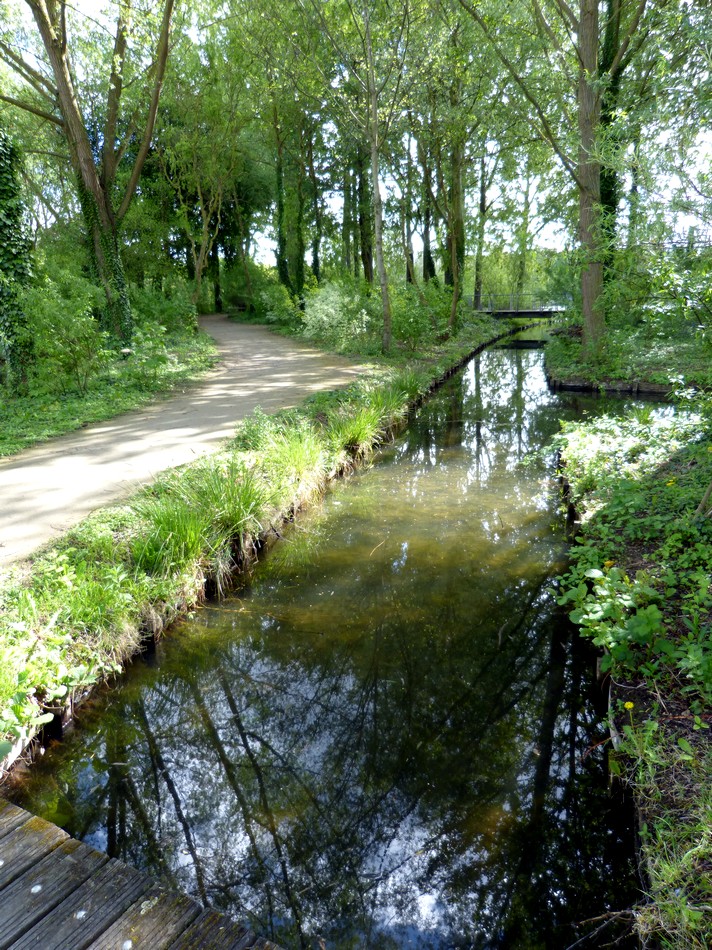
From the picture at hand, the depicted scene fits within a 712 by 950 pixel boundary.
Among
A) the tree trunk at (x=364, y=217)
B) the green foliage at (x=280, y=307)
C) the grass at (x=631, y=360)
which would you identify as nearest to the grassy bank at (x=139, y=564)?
the grass at (x=631, y=360)

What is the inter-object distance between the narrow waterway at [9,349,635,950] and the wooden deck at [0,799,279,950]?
441 millimetres

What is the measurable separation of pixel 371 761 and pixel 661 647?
1614mm

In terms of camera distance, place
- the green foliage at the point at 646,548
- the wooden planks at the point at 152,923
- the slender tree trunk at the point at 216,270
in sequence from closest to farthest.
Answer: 1. the wooden planks at the point at 152,923
2. the green foliage at the point at 646,548
3. the slender tree trunk at the point at 216,270

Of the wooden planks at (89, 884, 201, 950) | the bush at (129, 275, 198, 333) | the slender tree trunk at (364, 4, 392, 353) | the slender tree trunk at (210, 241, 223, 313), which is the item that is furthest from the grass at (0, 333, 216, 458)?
the slender tree trunk at (210, 241, 223, 313)

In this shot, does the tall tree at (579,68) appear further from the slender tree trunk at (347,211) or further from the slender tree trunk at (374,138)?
the slender tree trunk at (347,211)

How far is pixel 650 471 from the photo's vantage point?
522 cm

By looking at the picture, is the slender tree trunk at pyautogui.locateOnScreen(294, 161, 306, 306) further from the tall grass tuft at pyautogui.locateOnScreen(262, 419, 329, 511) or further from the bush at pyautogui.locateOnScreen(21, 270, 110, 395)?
the tall grass tuft at pyautogui.locateOnScreen(262, 419, 329, 511)

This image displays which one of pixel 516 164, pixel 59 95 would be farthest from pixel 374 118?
pixel 516 164

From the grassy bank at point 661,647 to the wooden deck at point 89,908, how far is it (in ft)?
4.54

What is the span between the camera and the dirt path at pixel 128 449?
4.89 metres

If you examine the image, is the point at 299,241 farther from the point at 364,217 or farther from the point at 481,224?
the point at 481,224

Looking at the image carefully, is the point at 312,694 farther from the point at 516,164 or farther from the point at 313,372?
the point at 516,164

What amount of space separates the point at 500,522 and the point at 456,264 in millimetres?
12896

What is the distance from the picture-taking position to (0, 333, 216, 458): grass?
770 cm
